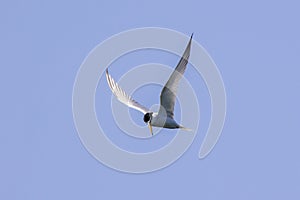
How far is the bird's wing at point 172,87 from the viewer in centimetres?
2617

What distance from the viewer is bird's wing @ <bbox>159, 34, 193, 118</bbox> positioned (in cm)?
2617

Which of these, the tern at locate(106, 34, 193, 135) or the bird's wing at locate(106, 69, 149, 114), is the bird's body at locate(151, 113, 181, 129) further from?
the bird's wing at locate(106, 69, 149, 114)

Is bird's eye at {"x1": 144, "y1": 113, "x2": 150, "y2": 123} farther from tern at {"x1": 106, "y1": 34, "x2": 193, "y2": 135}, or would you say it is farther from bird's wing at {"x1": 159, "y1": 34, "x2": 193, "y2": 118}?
bird's wing at {"x1": 159, "y1": 34, "x2": 193, "y2": 118}

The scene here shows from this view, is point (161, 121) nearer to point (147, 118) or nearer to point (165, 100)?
point (147, 118)

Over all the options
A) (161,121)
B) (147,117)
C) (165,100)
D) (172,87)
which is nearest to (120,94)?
(147,117)

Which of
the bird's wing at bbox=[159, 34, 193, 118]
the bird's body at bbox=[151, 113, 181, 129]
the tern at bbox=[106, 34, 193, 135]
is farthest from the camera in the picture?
the bird's body at bbox=[151, 113, 181, 129]

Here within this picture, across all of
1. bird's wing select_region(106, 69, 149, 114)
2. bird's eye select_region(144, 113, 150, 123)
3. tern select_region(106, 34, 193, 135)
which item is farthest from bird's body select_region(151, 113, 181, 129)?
bird's wing select_region(106, 69, 149, 114)

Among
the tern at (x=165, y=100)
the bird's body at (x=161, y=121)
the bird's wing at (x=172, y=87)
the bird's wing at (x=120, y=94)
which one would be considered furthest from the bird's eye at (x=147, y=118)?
the bird's wing at (x=120, y=94)

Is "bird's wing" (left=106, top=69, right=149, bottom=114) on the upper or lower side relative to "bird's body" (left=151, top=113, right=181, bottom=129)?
upper

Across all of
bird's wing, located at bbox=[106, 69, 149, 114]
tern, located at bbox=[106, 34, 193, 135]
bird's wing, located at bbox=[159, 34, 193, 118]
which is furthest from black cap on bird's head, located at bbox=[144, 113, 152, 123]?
bird's wing, located at bbox=[106, 69, 149, 114]

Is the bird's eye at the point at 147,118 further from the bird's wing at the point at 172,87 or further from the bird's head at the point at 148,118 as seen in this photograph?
the bird's wing at the point at 172,87

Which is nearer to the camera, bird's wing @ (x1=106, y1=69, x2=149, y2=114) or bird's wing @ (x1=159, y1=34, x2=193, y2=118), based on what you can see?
bird's wing @ (x1=159, y1=34, x2=193, y2=118)

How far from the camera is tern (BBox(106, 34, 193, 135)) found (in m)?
26.3

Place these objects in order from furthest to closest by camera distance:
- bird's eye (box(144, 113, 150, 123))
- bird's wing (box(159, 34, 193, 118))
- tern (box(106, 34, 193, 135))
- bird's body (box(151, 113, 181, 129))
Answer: bird's eye (box(144, 113, 150, 123)) → bird's body (box(151, 113, 181, 129)) → tern (box(106, 34, 193, 135)) → bird's wing (box(159, 34, 193, 118))
